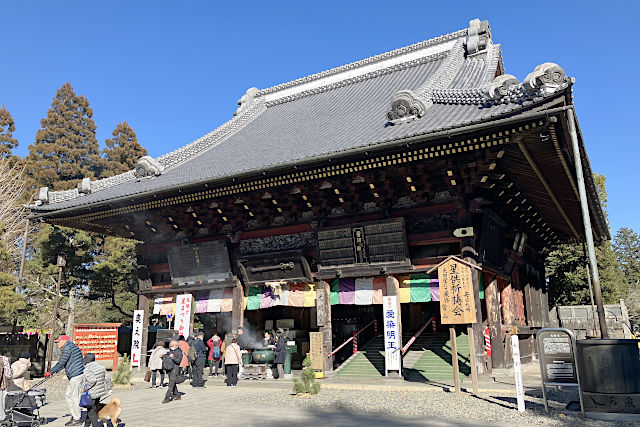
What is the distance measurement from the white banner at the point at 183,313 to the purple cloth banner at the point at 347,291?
614 centimetres

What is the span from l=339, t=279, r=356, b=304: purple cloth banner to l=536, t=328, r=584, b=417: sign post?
21.3ft

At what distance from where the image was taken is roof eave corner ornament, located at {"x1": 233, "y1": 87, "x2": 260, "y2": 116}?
2345 cm

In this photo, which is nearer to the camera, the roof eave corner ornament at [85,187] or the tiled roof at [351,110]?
the tiled roof at [351,110]

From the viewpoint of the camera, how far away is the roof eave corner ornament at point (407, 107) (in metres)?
13.1

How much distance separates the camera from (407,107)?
43.3ft

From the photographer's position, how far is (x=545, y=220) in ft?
55.3

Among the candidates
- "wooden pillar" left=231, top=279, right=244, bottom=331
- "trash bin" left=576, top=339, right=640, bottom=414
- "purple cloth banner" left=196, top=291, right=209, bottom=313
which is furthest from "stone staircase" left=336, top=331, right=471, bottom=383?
"purple cloth banner" left=196, top=291, right=209, bottom=313

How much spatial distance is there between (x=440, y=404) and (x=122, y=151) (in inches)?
1780

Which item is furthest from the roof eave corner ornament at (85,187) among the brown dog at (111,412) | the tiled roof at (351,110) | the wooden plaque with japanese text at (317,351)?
the brown dog at (111,412)

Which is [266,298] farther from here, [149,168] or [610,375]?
[610,375]

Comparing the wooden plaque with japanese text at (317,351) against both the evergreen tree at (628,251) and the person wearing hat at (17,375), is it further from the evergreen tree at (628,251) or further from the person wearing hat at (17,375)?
the evergreen tree at (628,251)

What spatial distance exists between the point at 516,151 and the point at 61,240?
28.4 metres

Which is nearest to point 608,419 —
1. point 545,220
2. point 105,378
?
point 105,378

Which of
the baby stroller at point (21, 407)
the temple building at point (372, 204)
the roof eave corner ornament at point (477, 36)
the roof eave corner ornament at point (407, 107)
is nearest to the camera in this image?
the baby stroller at point (21, 407)
